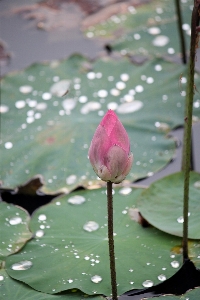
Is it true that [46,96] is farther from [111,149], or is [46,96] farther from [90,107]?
[111,149]

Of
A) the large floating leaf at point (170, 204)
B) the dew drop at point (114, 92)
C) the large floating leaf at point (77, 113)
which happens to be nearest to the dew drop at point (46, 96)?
the large floating leaf at point (77, 113)

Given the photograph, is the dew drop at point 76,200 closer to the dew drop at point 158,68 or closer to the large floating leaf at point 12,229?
the large floating leaf at point 12,229

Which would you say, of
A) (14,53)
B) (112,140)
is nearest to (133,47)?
(14,53)

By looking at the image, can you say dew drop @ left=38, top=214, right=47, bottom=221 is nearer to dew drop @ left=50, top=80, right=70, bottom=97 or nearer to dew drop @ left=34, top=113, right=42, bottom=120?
dew drop @ left=34, top=113, right=42, bottom=120

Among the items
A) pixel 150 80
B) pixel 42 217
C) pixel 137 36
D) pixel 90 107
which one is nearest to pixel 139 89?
pixel 150 80

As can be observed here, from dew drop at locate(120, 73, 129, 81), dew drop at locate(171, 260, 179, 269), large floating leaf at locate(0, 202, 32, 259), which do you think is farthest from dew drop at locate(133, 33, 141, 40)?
dew drop at locate(171, 260, 179, 269)

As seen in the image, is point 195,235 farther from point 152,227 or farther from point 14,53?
point 14,53
